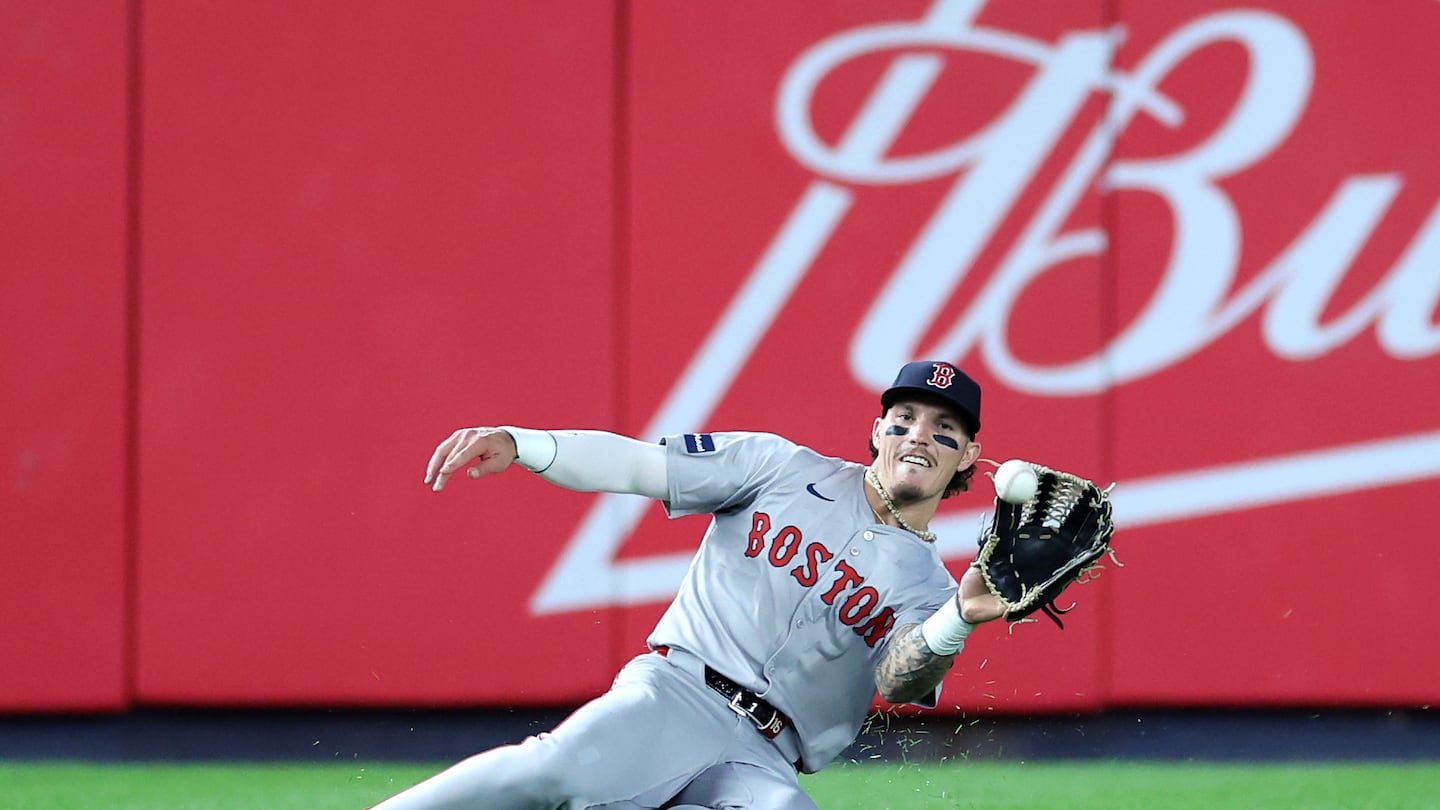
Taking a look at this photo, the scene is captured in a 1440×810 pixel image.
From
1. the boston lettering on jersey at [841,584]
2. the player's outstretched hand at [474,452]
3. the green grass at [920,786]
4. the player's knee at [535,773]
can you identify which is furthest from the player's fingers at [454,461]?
the green grass at [920,786]

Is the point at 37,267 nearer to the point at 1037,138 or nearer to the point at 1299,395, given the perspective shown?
the point at 1037,138

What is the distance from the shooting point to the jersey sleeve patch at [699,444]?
12.4 ft

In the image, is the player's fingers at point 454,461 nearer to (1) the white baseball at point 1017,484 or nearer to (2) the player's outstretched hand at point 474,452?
(2) the player's outstretched hand at point 474,452

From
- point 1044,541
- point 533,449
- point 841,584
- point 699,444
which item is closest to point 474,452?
point 533,449

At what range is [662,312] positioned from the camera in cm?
573

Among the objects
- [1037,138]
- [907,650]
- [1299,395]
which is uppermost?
[1037,138]

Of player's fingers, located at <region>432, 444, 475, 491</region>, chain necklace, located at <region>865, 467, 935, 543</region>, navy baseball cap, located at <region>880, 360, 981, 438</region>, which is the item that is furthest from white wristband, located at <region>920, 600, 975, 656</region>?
player's fingers, located at <region>432, 444, 475, 491</region>

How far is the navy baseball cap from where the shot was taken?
3689mm

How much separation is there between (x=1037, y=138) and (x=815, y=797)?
7.72 ft

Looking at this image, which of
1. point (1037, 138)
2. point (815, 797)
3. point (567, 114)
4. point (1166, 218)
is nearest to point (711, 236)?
point (567, 114)

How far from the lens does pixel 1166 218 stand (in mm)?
5699

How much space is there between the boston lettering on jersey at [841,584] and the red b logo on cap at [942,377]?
437 millimetres

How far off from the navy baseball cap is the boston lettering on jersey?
404mm

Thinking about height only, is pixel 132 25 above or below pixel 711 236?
above
